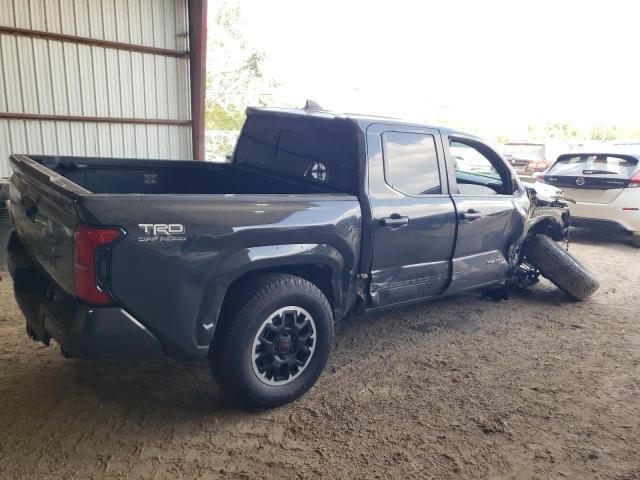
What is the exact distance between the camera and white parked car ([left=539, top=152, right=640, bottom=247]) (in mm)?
8047

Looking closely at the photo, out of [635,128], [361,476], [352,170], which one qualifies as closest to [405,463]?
[361,476]

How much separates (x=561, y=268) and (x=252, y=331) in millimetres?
3907

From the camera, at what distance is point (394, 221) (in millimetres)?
3674

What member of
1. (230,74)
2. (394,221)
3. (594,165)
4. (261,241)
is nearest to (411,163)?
(394,221)

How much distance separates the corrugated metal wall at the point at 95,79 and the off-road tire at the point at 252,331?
7010 millimetres

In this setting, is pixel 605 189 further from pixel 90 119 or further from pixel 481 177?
pixel 90 119

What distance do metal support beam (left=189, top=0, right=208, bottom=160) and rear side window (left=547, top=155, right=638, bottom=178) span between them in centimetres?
655

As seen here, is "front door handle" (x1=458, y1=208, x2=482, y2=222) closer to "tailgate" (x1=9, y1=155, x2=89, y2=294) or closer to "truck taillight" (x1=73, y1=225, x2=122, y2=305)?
"truck taillight" (x1=73, y1=225, x2=122, y2=305)

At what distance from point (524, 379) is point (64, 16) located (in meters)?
8.68

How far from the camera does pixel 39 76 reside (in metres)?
8.29

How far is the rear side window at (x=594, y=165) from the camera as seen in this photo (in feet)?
27.0

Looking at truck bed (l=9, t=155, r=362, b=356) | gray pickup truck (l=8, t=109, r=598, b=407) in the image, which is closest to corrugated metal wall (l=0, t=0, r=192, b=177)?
gray pickup truck (l=8, t=109, r=598, b=407)

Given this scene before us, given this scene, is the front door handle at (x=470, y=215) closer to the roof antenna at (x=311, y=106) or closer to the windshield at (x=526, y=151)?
the roof antenna at (x=311, y=106)

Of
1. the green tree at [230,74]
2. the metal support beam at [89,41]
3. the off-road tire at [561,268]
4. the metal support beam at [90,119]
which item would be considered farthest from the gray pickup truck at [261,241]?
the green tree at [230,74]
